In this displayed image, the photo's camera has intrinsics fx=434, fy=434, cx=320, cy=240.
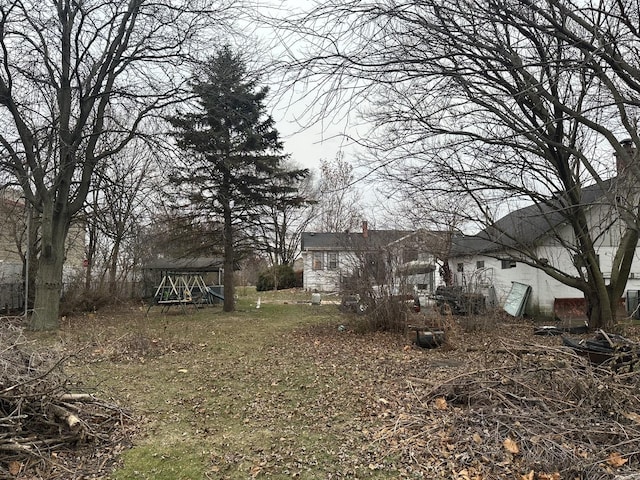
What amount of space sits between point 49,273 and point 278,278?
20.3 meters

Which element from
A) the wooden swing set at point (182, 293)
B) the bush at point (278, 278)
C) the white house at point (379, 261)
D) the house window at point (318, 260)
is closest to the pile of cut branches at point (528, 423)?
the white house at point (379, 261)

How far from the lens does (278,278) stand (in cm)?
3066

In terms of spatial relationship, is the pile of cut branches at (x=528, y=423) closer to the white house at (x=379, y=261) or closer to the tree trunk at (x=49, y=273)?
the white house at (x=379, y=261)

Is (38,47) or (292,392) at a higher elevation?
(38,47)

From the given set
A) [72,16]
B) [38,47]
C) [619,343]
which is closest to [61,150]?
[38,47]

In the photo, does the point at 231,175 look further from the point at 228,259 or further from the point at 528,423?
the point at 528,423

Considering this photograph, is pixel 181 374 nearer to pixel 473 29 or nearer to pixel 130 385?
pixel 130 385

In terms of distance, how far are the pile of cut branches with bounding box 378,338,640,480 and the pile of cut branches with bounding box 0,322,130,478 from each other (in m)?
2.53

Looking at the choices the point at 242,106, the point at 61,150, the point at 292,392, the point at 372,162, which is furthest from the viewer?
the point at 242,106

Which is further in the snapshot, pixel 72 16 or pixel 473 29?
pixel 72 16

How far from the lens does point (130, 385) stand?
18.9 ft

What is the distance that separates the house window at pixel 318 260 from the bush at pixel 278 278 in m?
2.56

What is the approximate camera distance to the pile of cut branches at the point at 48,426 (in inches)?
134

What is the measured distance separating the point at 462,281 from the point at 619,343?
21.7ft
